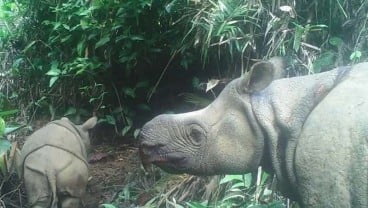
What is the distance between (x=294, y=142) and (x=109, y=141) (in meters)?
4.14

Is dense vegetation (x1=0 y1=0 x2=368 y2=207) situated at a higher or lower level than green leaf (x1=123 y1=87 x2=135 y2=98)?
higher

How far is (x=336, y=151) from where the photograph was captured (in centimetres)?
259

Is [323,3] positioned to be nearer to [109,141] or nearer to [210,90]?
[210,90]

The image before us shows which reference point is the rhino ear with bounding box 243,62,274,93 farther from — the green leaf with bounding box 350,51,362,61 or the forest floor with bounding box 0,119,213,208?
the forest floor with bounding box 0,119,213,208

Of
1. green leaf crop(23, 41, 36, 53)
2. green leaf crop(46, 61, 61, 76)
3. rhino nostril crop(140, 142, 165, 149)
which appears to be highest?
rhino nostril crop(140, 142, 165, 149)

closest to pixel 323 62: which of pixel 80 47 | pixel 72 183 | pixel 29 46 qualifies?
pixel 72 183

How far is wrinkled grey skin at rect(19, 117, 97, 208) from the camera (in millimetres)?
5043

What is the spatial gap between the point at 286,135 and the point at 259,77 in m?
0.29

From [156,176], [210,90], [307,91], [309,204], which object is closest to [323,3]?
[210,90]

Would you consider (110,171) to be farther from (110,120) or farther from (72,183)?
(72,183)

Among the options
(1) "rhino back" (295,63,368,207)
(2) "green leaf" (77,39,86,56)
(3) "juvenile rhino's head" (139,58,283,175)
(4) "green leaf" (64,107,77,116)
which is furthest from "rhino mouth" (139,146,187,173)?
(4) "green leaf" (64,107,77,116)

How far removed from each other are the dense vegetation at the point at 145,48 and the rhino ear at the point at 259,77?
6.12 ft

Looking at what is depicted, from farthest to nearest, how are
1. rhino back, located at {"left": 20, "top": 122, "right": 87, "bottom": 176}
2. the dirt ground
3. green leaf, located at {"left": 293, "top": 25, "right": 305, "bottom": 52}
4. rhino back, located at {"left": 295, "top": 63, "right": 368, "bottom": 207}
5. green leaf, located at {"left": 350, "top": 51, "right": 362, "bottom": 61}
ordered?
the dirt ground, rhino back, located at {"left": 20, "top": 122, "right": 87, "bottom": 176}, green leaf, located at {"left": 293, "top": 25, "right": 305, "bottom": 52}, green leaf, located at {"left": 350, "top": 51, "right": 362, "bottom": 61}, rhino back, located at {"left": 295, "top": 63, "right": 368, "bottom": 207}

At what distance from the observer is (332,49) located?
5301mm
